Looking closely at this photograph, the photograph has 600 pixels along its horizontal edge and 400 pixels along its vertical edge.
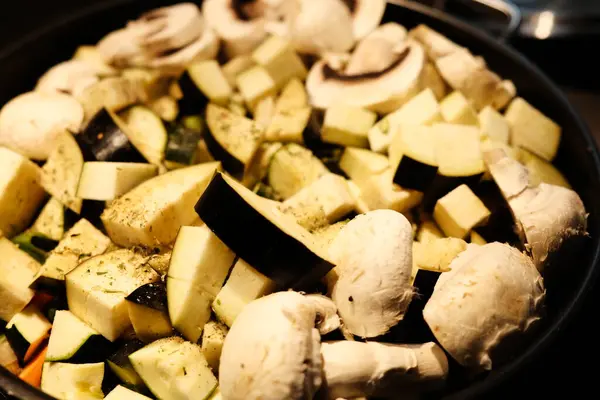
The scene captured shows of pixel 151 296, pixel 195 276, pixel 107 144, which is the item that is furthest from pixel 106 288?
pixel 107 144

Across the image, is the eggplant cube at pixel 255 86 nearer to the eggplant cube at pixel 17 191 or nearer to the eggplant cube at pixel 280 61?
the eggplant cube at pixel 280 61

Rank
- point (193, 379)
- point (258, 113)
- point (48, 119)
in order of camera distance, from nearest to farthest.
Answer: point (193, 379) → point (48, 119) → point (258, 113)

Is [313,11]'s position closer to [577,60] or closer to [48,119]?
[48,119]

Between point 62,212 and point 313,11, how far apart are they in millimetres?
1113

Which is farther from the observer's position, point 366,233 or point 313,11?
point 313,11

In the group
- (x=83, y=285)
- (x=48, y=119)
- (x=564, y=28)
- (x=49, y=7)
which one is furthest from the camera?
(x=49, y=7)

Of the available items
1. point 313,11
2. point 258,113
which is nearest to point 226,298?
point 258,113

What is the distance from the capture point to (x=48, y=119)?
1.67 metres

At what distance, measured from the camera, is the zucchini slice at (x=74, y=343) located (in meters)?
1.27

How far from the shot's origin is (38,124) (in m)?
1.67

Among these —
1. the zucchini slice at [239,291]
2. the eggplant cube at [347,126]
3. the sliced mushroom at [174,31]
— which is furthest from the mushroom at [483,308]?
the sliced mushroom at [174,31]

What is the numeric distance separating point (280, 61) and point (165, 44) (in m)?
0.43

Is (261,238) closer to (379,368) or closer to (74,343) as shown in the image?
(379,368)

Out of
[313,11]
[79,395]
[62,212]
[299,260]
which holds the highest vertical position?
[313,11]
